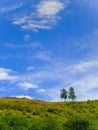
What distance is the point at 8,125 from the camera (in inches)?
3885

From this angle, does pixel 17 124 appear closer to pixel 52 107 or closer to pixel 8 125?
pixel 8 125

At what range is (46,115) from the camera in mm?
122125

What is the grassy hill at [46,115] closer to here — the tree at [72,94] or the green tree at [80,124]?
the green tree at [80,124]

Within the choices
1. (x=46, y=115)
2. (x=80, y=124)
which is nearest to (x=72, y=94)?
(x=46, y=115)

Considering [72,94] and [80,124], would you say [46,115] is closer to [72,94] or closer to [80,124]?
[80,124]

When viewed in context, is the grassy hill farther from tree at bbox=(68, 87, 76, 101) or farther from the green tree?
tree at bbox=(68, 87, 76, 101)

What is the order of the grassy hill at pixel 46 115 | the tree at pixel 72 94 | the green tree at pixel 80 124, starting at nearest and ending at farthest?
the grassy hill at pixel 46 115 < the green tree at pixel 80 124 < the tree at pixel 72 94

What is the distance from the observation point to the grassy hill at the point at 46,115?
10088 cm

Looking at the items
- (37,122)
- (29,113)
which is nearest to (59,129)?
(37,122)

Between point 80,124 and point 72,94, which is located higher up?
point 72,94

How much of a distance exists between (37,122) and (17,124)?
5620 mm

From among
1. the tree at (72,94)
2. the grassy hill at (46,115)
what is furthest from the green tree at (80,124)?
the tree at (72,94)

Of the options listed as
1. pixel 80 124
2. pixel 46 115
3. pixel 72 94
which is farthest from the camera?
pixel 72 94

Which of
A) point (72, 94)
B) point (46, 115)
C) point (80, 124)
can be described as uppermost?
point (72, 94)
